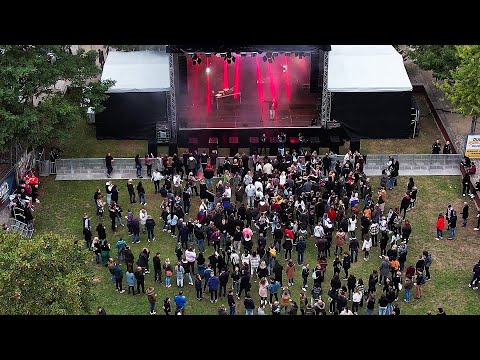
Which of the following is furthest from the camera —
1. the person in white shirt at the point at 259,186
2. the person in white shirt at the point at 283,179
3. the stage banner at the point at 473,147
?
the stage banner at the point at 473,147

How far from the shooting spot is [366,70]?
99.3ft

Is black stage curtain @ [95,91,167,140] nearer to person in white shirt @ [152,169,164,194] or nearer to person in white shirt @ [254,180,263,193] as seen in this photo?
person in white shirt @ [152,169,164,194]

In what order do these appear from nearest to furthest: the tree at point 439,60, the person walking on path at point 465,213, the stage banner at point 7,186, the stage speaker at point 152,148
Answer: the person walking on path at point 465,213
the stage banner at point 7,186
the stage speaker at point 152,148
the tree at point 439,60

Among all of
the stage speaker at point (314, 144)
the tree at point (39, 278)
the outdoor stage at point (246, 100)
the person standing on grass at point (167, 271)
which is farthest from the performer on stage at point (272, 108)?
the tree at point (39, 278)

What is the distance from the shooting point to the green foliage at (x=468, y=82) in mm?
26875

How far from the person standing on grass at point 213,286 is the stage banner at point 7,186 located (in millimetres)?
9070

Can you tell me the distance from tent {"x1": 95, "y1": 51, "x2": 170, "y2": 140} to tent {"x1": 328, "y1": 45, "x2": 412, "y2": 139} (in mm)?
7091

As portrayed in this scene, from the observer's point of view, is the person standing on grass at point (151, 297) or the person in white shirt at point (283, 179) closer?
the person standing on grass at point (151, 297)

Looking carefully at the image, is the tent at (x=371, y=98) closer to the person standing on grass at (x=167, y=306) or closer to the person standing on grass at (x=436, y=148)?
the person standing on grass at (x=436, y=148)

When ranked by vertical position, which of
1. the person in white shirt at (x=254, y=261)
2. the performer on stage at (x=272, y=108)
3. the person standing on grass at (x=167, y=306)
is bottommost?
the person standing on grass at (x=167, y=306)

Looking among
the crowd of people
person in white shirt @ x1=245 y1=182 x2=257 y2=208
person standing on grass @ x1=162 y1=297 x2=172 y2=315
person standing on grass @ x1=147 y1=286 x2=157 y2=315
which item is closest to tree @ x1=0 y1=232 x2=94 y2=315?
person standing on grass @ x1=162 y1=297 x2=172 y2=315

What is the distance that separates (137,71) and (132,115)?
2033 mm

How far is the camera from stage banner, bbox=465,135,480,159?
26.8 meters
